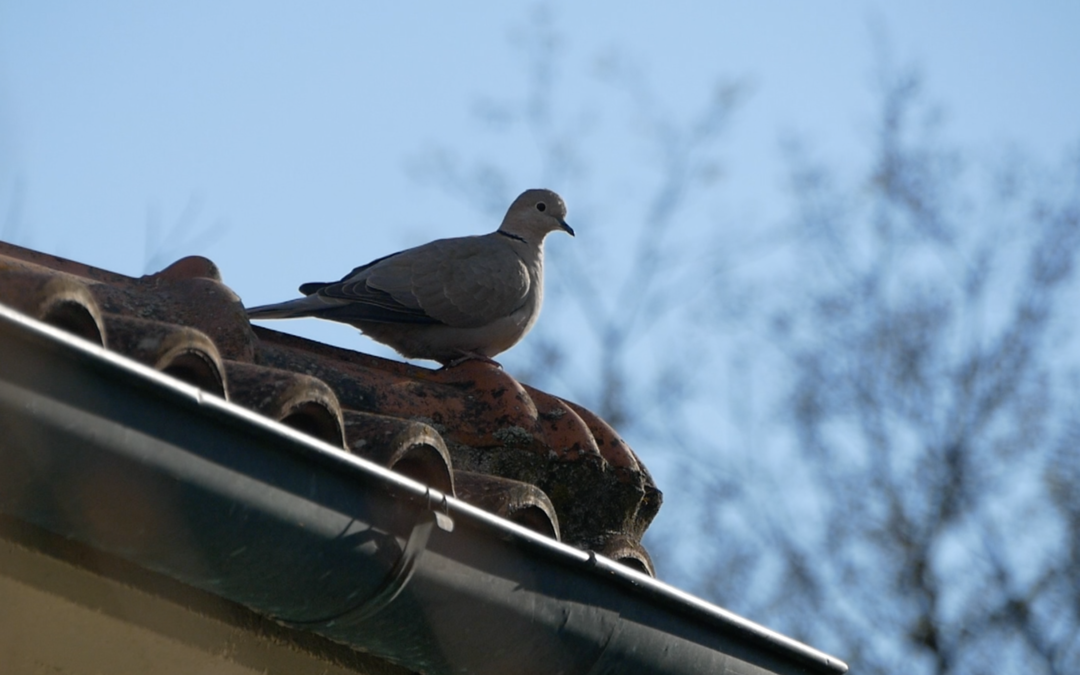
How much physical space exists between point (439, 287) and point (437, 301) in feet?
0.26

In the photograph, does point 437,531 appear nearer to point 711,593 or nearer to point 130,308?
point 130,308

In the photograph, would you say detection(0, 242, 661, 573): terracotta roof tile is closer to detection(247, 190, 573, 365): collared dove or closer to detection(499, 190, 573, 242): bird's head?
detection(247, 190, 573, 365): collared dove

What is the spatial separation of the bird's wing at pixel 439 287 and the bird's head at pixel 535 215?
120 centimetres

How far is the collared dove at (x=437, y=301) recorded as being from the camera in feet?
17.0

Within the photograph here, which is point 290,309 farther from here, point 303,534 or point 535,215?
point 303,534

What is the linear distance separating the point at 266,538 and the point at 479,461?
1.35m

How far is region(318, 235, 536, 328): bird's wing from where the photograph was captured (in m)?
5.23

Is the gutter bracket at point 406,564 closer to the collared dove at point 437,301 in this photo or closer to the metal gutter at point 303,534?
the metal gutter at point 303,534

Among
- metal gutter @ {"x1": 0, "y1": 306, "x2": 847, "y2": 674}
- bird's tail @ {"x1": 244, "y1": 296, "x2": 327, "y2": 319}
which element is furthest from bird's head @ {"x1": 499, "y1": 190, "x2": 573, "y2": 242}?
metal gutter @ {"x1": 0, "y1": 306, "x2": 847, "y2": 674}

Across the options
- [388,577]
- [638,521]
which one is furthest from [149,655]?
[638,521]

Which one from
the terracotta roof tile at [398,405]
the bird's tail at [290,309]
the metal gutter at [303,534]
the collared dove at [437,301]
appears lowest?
the metal gutter at [303,534]

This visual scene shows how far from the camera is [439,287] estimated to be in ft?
17.5

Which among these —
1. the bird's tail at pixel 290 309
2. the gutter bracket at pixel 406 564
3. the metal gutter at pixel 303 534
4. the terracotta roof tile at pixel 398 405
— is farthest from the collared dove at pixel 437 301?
the gutter bracket at pixel 406 564

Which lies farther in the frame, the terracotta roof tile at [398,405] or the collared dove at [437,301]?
the collared dove at [437,301]
